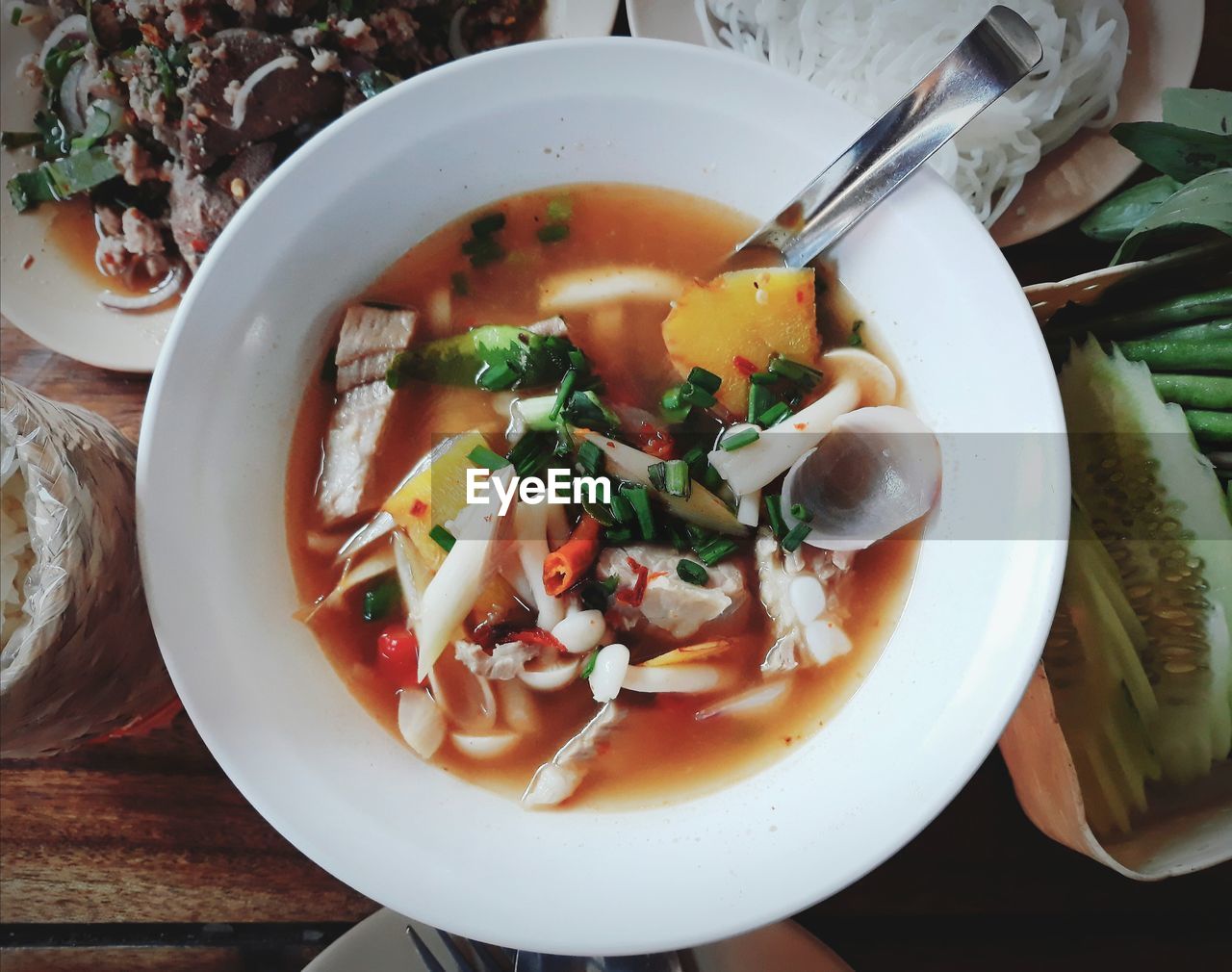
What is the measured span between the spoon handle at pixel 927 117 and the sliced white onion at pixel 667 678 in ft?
2.47

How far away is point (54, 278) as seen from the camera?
1.88 meters

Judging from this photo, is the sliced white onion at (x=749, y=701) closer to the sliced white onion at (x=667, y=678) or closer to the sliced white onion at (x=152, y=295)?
the sliced white onion at (x=667, y=678)

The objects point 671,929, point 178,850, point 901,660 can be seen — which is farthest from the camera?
point 178,850

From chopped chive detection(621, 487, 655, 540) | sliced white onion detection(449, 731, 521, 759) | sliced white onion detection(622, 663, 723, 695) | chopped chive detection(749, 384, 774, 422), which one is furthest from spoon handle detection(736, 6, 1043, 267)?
sliced white onion detection(449, 731, 521, 759)

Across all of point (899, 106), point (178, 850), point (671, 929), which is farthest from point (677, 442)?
point (178, 850)

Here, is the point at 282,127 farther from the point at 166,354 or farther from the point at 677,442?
the point at 677,442

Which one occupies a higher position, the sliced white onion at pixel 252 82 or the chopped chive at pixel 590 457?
the sliced white onion at pixel 252 82

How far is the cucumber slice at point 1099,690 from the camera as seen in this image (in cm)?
148

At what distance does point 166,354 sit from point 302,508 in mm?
367

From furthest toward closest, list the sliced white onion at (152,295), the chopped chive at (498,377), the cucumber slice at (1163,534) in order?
the sliced white onion at (152,295), the chopped chive at (498,377), the cucumber slice at (1163,534)

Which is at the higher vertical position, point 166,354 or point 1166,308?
point 166,354

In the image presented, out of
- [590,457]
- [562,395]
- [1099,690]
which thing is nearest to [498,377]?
[562,395]

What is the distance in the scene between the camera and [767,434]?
4.87 feet

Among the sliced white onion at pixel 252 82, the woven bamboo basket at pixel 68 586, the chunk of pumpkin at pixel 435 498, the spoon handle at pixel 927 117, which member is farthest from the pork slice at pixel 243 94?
the spoon handle at pixel 927 117
